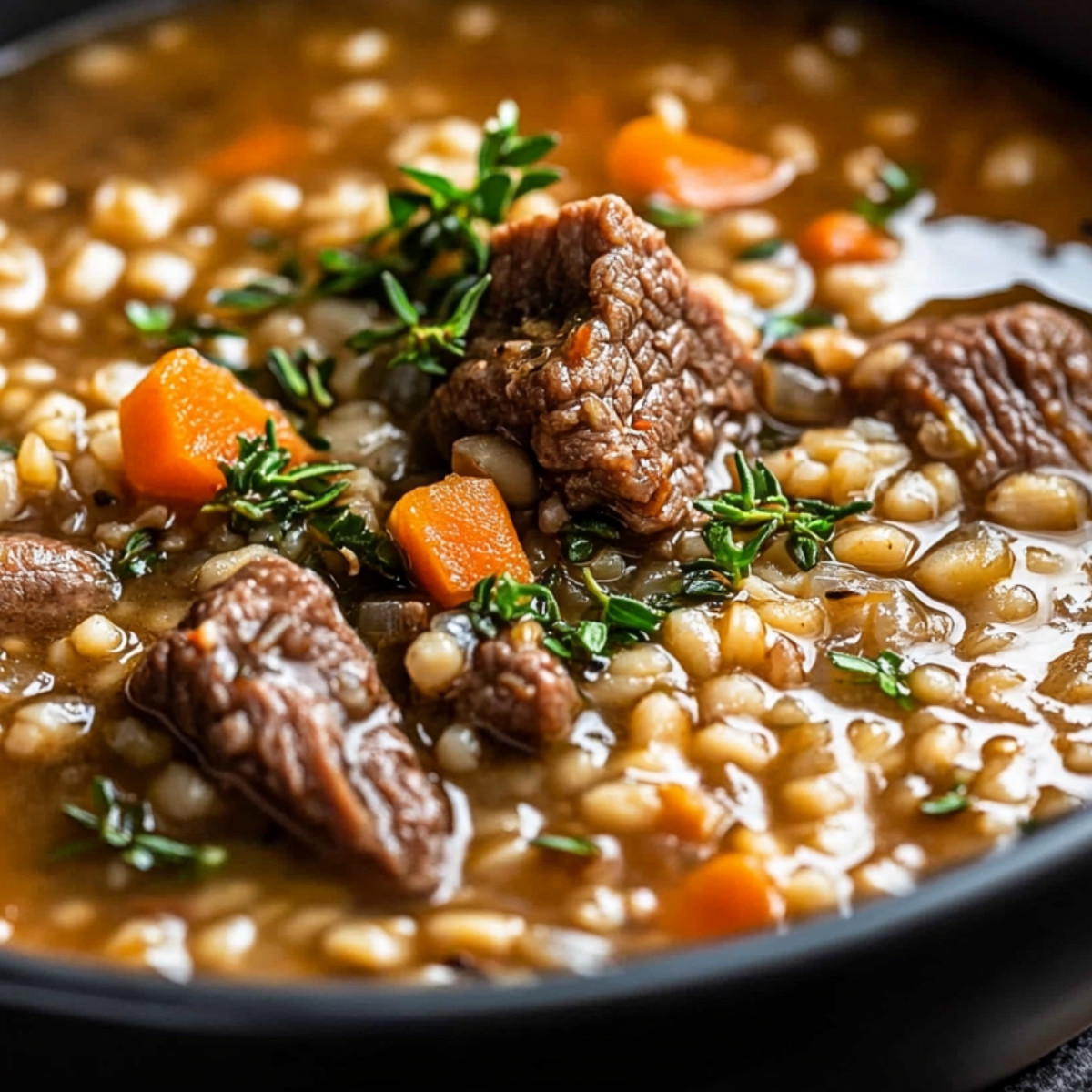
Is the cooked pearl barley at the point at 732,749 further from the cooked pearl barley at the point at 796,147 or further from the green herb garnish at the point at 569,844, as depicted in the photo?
the cooked pearl barley at the point at 796,147

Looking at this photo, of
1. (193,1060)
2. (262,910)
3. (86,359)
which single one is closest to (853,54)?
(86,359)

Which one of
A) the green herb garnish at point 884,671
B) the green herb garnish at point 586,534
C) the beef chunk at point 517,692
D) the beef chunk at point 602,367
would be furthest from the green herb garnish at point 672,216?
the beef chunk at point 517,692

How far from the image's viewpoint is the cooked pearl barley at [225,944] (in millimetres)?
2992

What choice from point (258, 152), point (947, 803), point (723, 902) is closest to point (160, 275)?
point (258, 152)

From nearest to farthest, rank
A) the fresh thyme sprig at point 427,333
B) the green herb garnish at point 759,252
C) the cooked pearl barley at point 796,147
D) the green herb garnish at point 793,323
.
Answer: the fresh thyme sprig at point 427,333 → the green herb garnish at point 793,323 → the green herb garnish at point 759,252 → the cooked pearl barley at point 796,147

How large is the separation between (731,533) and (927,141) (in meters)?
1.93

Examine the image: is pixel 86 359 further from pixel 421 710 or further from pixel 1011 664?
pixel 1011 664

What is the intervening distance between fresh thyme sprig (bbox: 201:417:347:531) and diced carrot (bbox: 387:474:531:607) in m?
0.21

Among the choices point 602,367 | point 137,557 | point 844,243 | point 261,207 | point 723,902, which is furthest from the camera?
point 261,207

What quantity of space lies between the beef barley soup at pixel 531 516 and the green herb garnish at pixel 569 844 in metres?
0.01

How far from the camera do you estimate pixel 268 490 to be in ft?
12.2

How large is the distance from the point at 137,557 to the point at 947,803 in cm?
185

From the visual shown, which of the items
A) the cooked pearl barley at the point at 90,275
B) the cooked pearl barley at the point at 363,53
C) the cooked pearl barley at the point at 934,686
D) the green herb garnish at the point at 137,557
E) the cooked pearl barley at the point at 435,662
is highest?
the cooked pearl barley at the point at 363,53

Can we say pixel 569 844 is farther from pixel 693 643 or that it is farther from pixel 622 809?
pixel 693 643
